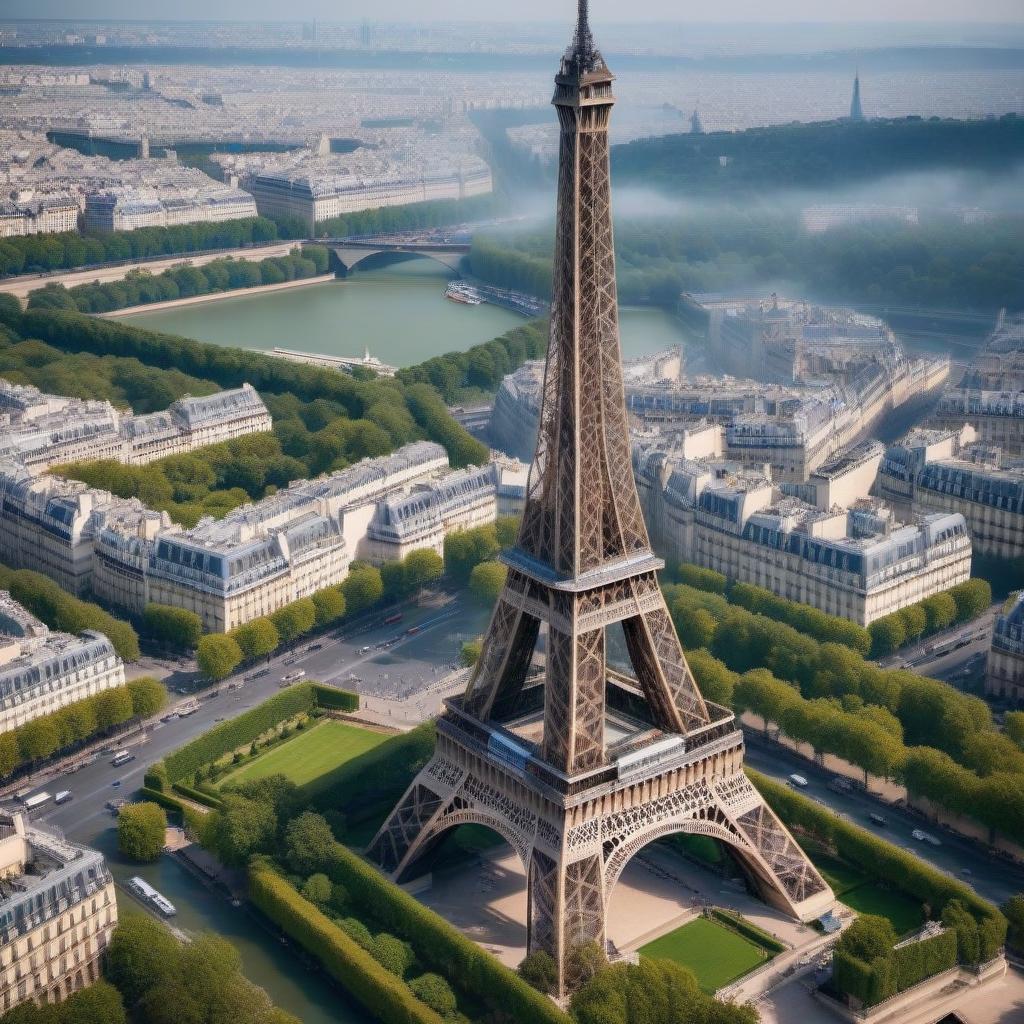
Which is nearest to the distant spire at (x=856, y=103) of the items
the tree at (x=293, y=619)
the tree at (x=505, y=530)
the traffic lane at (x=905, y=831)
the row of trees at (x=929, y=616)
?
the tree at (x=505, y=530)

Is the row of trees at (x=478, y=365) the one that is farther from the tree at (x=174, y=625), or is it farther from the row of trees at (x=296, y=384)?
the tree at (x=174, y=625)

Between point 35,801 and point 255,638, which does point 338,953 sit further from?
point 255,638

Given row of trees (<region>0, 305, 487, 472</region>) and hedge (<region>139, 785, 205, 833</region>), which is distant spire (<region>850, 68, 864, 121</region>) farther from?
hedge (<region>139, 785, 205, 833</region>)

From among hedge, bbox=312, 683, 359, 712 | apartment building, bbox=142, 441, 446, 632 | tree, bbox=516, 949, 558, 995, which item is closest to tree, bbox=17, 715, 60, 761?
hedge, bbox=312, 683, 359, 712

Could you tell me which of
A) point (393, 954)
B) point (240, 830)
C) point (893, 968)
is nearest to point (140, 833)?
point (240, 830)

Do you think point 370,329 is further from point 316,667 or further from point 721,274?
point 316,667
